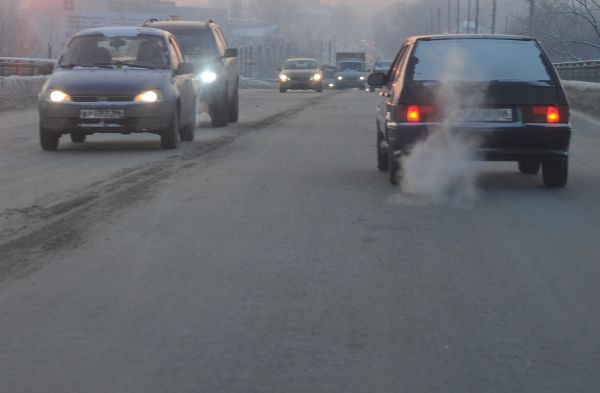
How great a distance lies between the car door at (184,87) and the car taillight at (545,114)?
22.3 ft

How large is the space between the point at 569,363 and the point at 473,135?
623 cm

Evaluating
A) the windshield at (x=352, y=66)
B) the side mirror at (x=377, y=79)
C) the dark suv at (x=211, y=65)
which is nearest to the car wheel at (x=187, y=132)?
the dark suv at (x=211, y=65)

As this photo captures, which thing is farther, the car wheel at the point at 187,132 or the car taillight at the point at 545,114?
the car wheel at the point at 187,132

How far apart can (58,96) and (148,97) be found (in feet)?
3.84

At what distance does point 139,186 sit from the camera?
11430 millimetres

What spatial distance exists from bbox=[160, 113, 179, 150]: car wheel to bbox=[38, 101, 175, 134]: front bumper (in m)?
0.24

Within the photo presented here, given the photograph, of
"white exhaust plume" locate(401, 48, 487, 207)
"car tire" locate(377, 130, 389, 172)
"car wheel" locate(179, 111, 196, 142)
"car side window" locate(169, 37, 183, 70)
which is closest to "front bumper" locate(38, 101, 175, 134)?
"car side window" locate(169, 37, 183, 70)

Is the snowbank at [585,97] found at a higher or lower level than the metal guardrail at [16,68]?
higher

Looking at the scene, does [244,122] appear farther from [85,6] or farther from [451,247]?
[85,6]

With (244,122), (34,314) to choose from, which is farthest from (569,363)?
(244,122)

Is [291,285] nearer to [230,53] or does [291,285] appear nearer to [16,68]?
[230,53]

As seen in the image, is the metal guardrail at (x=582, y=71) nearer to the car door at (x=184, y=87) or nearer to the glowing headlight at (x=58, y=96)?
the car door at (x=184, y=87)

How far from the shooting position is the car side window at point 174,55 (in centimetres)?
1727

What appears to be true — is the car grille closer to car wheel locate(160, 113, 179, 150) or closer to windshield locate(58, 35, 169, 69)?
car wheel locate(160, 113, 179, 150)
